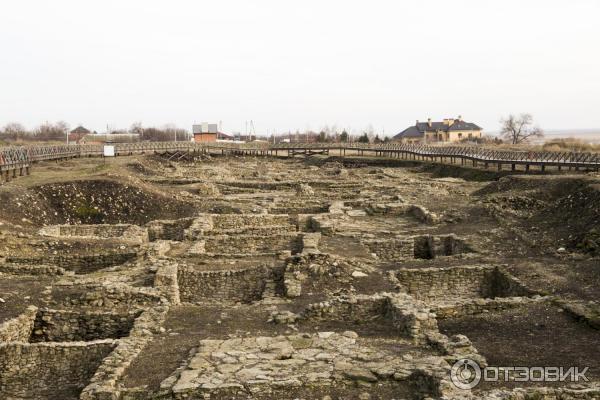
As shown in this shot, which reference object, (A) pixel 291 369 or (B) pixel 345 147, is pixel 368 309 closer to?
(A) pixel 291 369

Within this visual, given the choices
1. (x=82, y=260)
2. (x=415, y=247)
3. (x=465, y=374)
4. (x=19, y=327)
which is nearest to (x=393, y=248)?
(x=415, y=247)

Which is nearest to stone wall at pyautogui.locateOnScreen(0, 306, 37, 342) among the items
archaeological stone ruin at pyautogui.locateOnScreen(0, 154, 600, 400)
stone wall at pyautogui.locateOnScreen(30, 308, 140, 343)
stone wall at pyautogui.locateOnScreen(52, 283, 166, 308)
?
archaeological stone ruin at pyautogui.locateOnScreen(0, 154, 600, 400)

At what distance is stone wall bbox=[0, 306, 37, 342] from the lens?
9672 millimetres

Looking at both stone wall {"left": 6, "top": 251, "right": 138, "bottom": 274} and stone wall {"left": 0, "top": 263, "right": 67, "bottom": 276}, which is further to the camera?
stone wall {"left": 6, "top": 251, "right": 138, "bottom": 274}

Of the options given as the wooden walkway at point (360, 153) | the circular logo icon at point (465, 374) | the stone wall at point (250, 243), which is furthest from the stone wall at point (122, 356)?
the wooden walkway at point (360, 153)

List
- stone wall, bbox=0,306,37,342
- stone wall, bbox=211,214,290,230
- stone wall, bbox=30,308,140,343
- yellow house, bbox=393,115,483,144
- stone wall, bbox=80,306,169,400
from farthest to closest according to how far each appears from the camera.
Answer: yellow house, bbox=393,115,483,144
stone wall, bbox=211,214,290,230
stone wall, bbox=30,308,140,343
stone wall, bbox=0,306,37,342
stone wall, bbox=80,306,169,400

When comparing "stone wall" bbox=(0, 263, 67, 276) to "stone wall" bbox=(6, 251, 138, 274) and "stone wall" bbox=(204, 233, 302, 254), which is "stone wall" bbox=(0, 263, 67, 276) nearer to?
"stone wall" bbox=(6, 251, 138, 274)

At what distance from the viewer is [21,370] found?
354 inches

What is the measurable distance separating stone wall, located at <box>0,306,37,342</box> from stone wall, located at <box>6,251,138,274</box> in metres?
4.54

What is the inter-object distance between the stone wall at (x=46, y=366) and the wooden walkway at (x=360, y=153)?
2309 centimetres

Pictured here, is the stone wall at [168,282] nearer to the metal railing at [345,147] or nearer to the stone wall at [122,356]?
the stone wall at [122,356]

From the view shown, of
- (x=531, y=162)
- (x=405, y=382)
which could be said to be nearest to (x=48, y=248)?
(x=405, y=382)

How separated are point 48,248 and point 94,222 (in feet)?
21.1

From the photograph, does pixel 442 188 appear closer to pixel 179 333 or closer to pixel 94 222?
pixel 94 222
